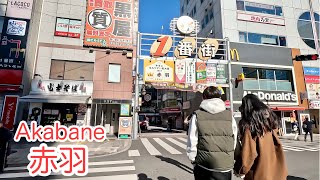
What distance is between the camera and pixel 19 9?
601 inches

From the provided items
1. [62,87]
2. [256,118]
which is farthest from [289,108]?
[62,87]

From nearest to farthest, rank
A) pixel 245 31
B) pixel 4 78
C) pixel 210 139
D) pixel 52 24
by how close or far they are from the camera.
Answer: pixel 210 139, pixel 4 78, pixel 52 24, pixel 245 31

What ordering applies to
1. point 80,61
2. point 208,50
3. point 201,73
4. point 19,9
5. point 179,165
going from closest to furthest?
point 179,165 → point 19,9 → point 80,61 → point 201,73 → point 208,50

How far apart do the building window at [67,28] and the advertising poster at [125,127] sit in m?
8.23

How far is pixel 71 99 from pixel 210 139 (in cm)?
1373

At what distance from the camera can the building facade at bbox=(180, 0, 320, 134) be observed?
19531 mm

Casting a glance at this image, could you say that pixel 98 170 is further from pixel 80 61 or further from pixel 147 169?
pixel 80 61

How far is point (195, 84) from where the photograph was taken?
1739 cm

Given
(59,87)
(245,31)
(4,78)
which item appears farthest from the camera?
(245,31)

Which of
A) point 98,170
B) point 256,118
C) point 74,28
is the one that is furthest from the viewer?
point 74,28

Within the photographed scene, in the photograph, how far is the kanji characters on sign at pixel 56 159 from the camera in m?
5.64

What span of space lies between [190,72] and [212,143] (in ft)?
50.8

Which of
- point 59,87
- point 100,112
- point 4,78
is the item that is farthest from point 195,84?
point 4,78

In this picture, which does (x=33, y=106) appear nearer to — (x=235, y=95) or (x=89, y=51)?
(x=89, y=51)
